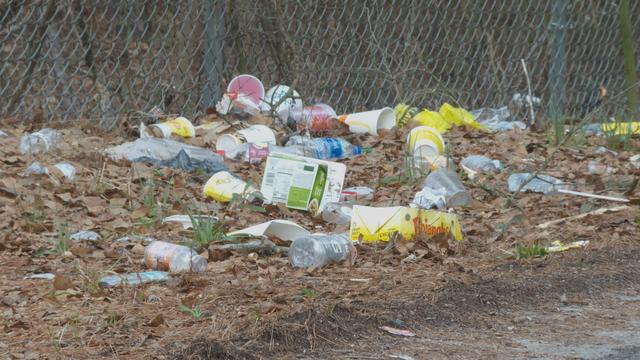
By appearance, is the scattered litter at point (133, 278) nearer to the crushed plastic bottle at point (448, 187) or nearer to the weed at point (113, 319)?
the weed at point (113, 319)

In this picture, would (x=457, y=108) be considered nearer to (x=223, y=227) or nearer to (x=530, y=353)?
(x=223, y=227)

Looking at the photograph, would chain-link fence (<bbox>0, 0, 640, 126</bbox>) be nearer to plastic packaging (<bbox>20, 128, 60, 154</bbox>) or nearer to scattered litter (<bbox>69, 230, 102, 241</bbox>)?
plastic packaging (<bbox>20, 128, 60, 154</bbox>)

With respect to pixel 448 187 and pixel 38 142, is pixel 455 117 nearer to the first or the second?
pixel 448 187

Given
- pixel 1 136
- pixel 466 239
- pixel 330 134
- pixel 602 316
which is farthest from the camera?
pixel 330 134

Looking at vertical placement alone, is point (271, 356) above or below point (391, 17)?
below

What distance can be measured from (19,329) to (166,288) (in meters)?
0.56

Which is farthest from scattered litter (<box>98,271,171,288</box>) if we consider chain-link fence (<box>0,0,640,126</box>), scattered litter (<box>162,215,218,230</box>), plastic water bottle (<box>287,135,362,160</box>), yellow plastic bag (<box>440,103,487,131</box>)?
yellow plastic bag (<box>440,103,487,131</box>)

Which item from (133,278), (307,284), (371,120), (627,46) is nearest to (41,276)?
(133,278)

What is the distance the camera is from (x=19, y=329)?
2.88 meters

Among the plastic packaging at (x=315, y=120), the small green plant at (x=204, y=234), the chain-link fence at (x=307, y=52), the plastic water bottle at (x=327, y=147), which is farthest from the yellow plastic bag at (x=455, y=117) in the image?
the small green plant at (x=204, y=234)

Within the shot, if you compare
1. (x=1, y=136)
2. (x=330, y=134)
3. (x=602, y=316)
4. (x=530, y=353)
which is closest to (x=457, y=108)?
(x=330, y=134)

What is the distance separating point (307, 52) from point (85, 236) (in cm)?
314

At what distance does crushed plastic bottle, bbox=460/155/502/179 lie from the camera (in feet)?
18.4

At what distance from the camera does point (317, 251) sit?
3.65m
